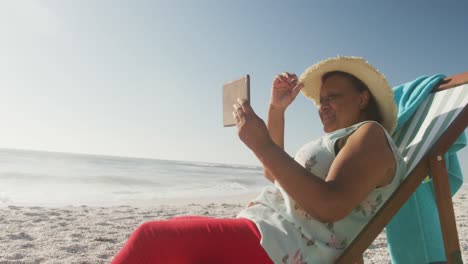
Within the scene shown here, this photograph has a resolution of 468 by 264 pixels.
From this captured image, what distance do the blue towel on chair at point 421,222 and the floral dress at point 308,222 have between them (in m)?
0.69

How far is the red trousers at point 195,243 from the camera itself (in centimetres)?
131

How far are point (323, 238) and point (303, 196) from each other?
0.27m

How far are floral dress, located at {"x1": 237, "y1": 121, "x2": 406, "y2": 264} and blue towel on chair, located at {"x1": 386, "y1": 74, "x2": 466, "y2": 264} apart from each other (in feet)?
2.28

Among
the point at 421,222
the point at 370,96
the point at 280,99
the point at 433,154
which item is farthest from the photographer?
the point at 280,99

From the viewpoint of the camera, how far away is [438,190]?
5.69ft

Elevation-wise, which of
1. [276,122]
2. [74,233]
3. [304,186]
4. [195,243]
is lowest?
[74,233]

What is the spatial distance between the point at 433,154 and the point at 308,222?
0.69 metres

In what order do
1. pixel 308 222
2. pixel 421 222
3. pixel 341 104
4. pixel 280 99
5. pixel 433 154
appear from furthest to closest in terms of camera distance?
pixel 280 99 < pixel 421 222 < pixel 341 104 < pixel 433 154 < pixel 308 222

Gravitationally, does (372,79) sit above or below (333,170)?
above

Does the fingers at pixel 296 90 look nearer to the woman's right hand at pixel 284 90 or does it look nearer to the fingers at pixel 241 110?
the woman's right hand at pixel 284 90

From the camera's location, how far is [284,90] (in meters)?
2.38

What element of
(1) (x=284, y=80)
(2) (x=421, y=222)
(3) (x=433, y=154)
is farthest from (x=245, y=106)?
(2) (x=421, y=222)

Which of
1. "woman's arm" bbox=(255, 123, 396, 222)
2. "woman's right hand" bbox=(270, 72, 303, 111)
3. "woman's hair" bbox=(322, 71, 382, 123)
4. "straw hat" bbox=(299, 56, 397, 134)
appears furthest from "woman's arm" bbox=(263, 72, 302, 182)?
"woman's arm" bbox=(255, 123, 396, 222)

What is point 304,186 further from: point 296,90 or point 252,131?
point 296,90
